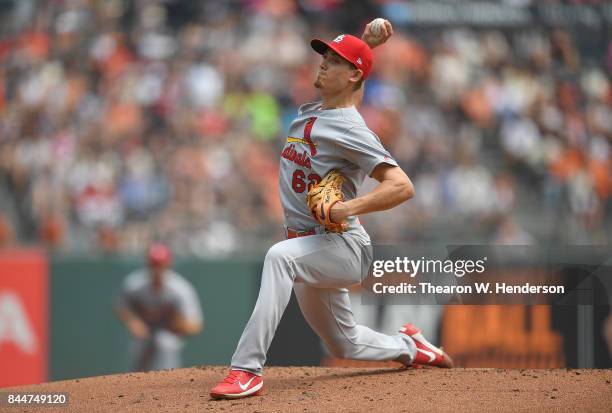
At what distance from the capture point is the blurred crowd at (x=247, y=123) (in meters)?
11.2

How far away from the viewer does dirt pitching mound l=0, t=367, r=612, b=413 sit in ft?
14.2

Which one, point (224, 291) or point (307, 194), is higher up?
point (307, 194)

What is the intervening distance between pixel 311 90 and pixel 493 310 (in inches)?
251

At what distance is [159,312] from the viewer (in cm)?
897

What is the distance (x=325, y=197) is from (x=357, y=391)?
1.00 meters

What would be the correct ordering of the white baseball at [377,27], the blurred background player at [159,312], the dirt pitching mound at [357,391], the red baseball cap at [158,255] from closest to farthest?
the dirt pitching mound at [357,391] → the white baseball at [377,27] → the red baseball cap at [158,255] → the blurred background player at [159,312]

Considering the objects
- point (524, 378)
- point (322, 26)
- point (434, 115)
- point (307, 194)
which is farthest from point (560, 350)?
point (322, 26)

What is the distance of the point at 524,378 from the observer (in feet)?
16.7

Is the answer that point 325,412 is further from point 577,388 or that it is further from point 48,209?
point 48,209

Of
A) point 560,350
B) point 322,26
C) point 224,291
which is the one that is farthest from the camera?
point 322,26

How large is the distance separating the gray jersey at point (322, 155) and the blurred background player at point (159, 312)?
14.1ft

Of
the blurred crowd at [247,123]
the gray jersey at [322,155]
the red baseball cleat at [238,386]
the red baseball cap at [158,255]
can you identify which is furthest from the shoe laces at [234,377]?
the blurred crowd at [247,123]

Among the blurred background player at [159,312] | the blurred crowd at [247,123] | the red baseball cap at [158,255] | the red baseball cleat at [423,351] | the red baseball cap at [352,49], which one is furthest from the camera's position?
the blurred crowd at [247,123]

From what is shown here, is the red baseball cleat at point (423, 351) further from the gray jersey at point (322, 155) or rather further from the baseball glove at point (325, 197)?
the baseball glove at point (325, 197)
